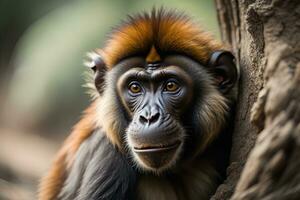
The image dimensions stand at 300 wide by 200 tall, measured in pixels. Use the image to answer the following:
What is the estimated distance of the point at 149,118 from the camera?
491 centimetres

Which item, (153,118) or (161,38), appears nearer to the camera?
(153,118)

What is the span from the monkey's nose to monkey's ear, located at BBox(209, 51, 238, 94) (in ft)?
2.28

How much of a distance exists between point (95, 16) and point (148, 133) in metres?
10.6

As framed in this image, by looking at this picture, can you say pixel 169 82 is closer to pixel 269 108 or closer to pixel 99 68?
pixel 99 68

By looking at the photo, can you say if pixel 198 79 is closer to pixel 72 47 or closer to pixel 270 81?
pixel 270 81

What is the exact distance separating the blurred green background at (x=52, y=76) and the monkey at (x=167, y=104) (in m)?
8.29

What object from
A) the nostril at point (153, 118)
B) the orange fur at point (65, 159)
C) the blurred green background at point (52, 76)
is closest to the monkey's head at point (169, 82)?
the nostril at point (153, 118)

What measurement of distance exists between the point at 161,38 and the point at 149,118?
759mm

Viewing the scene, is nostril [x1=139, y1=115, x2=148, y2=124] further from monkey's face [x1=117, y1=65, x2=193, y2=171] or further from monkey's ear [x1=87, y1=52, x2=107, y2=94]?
monkey's ear [x1=87, y1=52, x2=107, y2=94]

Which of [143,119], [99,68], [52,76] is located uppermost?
[99,68]

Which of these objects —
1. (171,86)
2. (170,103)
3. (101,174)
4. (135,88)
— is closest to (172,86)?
(171,86)

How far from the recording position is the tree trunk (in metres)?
3.42

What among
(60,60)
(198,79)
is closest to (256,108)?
(198,79)

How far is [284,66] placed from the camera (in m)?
3.72
